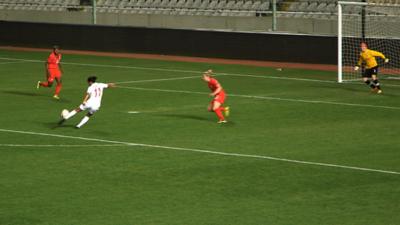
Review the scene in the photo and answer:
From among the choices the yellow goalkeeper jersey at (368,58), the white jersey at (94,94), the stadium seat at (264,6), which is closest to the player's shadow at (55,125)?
the white jersey at (94,94)

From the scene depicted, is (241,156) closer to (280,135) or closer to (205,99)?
(280,135)

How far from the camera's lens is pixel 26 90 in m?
34.3

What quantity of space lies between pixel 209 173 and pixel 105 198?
9.37ft

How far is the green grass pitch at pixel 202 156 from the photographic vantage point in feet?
55.2

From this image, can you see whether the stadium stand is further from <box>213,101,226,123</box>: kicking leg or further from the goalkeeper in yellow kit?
<box>213,101,226,123</box>: kicking leg

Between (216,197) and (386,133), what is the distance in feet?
26.5

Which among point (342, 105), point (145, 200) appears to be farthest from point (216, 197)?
point (342, 105)

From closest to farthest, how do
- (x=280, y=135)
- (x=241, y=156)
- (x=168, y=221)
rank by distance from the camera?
1. (x=168, y=221)
2. (x=241, y=156)
3. (x=280, y=135)

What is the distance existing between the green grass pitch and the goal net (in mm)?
2018

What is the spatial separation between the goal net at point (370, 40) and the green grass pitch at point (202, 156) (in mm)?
2018

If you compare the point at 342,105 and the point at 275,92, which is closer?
the point at 342,105

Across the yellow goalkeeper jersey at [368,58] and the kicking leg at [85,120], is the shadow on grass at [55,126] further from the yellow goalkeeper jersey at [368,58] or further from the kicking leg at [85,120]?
the yellow goalkeeper jersey at [368,58]

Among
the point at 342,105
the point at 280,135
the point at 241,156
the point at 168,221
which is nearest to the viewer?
the point at 168,221

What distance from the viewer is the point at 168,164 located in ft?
68.9
